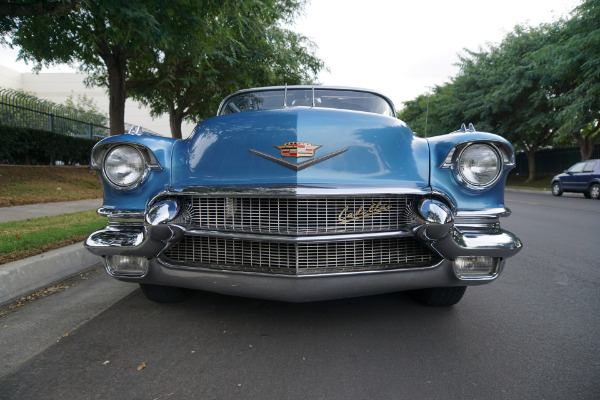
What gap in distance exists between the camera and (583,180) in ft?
42.9

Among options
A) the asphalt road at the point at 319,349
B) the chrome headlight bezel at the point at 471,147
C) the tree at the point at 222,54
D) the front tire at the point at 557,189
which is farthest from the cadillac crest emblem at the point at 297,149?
the front tire at the point at 557,189

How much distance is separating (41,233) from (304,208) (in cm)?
357

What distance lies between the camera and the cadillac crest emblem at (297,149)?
2049mm

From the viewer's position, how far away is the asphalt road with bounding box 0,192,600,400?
1662mm

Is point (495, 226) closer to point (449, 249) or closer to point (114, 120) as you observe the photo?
point (449, 249)

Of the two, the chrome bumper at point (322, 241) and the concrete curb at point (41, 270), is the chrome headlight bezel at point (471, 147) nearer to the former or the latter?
the chrome bumper at point (322, 241)

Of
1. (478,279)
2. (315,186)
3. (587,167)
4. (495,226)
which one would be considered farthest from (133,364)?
(587,167)

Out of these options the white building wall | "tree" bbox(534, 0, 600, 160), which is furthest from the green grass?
the white building wall

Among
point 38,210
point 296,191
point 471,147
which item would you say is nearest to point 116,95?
point 38,210

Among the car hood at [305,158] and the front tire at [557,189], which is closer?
the car hood at [305,158]

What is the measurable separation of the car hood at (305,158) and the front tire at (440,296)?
76 centimetres

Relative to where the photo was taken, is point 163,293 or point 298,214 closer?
point 298,214

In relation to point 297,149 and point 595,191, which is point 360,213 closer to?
point 297,149

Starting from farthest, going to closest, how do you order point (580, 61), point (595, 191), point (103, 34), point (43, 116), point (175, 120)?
point (175, 120), point (580, 61), point (595, 191), point (43, 116), point (103, 34)
